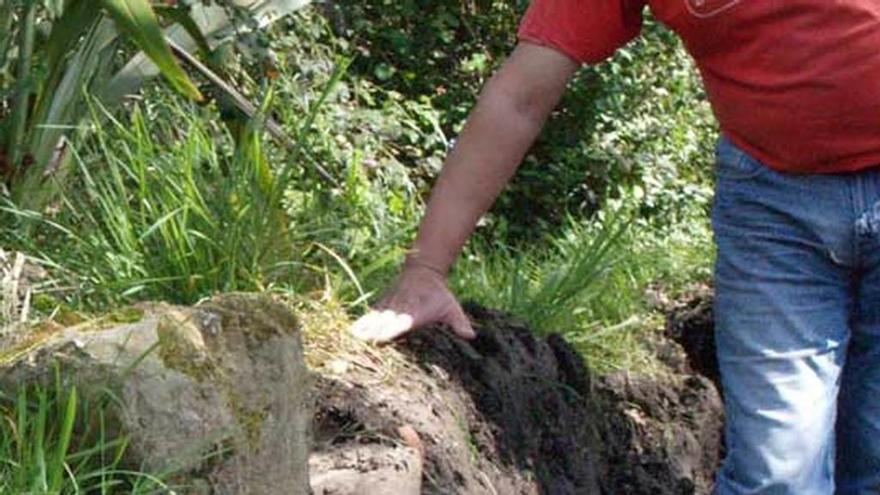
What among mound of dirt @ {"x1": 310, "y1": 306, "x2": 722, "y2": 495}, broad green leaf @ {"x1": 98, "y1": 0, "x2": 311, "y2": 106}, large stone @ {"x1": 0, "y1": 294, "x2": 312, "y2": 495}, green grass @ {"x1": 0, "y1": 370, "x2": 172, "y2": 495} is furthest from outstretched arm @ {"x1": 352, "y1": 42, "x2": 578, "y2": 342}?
broad green leaf @ {"x1": 98, "y1": 0, "x2": 311, "y2": 106}

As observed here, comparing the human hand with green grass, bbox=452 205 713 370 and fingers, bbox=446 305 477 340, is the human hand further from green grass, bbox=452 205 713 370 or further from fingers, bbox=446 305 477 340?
green grass, bbox=452 205 713 370

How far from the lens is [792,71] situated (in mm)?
4301

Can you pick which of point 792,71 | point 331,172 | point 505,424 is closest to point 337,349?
point 505,424

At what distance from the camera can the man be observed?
14.1 feet

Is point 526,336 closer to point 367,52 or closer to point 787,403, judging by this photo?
point 787,403

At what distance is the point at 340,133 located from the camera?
26.4ft

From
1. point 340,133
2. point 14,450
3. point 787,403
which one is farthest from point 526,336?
point 340,133

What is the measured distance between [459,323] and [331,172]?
2.70m

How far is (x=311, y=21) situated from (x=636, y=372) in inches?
117

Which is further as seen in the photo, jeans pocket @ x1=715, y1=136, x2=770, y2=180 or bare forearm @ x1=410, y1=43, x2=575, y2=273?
bare forearm @ x1=410, y1=43, x2=575, y2=273

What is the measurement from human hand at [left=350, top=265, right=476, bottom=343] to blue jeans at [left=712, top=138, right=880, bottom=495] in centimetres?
65

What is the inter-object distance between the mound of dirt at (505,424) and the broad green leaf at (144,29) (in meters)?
0.94

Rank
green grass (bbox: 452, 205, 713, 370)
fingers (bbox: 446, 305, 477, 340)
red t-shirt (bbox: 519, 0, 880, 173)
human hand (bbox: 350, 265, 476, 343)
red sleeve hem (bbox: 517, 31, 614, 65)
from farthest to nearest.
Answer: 1. green grass (bbox: 452, 205, 713, 370)
2. fingers (bbox: 446, 305, 477, 340)
3. human hand (bbox: 350, 265, 476, 343)
4. red sleeve hem (bbox: 517, 31, 614, 65)
5. red t-shirt (bbox: 519, 0, 880, 173)

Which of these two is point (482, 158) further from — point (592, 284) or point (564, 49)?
point (592, 284)
